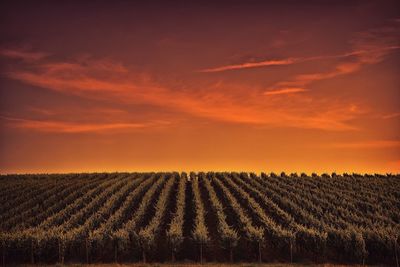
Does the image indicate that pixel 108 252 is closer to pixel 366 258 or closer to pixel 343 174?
pixel 366 258

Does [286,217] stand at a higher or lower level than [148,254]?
higher

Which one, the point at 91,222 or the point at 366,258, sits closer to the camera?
the point at 366,258

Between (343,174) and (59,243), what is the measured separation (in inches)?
2394

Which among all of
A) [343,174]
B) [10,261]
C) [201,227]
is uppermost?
[343,174]

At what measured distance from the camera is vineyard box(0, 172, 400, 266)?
1212 inches

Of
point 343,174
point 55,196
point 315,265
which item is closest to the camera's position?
point 315,265

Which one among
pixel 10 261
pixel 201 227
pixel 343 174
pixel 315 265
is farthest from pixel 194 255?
pixel 343 174

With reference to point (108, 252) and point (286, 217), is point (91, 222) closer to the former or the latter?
point (108, 252)

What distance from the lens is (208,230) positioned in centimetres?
3900

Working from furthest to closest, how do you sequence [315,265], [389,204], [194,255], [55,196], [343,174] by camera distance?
1. [343,174]
2. [55,196]
3. [389,204]
4. [194,255]
5. [315,265]

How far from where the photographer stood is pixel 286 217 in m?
38.2

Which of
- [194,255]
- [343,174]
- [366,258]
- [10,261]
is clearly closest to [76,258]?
[10,261]

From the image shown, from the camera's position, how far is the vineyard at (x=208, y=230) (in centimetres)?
3078

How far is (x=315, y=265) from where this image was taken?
2934cm
